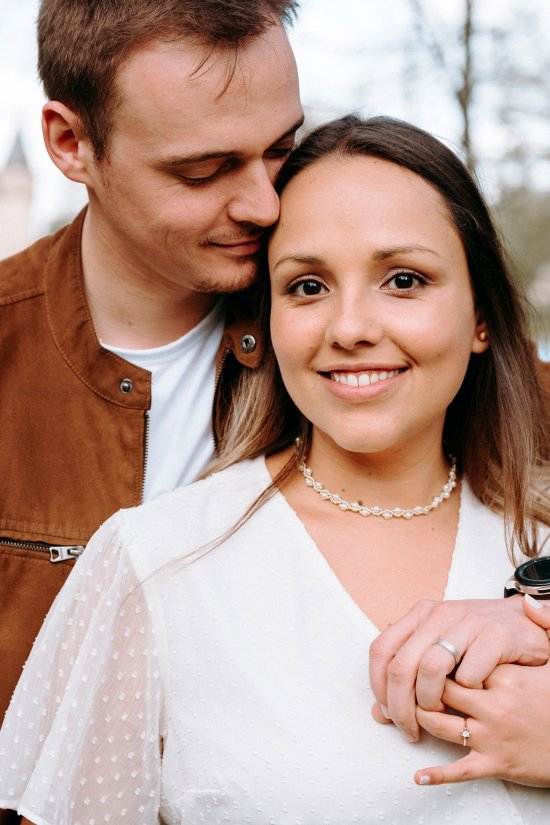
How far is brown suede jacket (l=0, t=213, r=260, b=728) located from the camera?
255 centimetres

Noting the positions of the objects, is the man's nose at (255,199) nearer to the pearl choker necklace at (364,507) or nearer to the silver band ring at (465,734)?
the pearl choker necklace at (364,507)

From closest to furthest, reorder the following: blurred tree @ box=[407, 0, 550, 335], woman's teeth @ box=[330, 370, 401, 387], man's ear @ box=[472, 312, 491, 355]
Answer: woman's teeth @ box=[330, 370, 401, 387] → man's ear @ box=[472, 312, 491, 355] → blurred tree @ box=[407, 0, 550, 335]

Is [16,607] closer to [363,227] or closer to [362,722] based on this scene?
[362,722]

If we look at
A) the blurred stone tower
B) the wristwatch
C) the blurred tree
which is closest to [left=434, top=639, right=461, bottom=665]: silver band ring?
the wristwatch

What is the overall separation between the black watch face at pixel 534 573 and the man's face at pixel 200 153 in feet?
3.17

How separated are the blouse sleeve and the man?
21.7 inches

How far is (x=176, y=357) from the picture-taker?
2.72 meters

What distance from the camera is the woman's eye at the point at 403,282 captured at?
2.03 m

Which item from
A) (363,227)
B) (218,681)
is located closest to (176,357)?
(363,227)

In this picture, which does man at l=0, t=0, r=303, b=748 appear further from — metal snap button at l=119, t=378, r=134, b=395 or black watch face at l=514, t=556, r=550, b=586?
black watch face at l=514, t=556, r=550, b=586

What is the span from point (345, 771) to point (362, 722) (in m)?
0.10

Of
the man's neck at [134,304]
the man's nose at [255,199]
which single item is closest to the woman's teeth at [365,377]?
the man's nose at [255,199]

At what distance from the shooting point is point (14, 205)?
16.2 m

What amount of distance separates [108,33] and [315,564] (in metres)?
1.48
